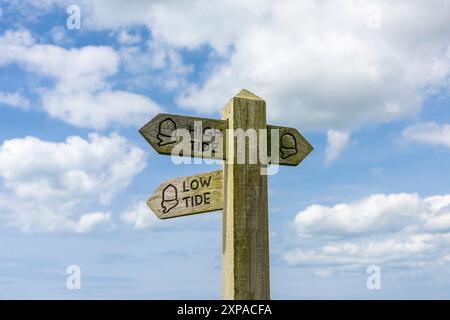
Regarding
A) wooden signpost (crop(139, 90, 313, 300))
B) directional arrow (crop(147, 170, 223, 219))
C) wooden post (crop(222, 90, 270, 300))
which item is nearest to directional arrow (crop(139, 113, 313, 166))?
wooden signpost (crop(139, 90, 313, 300))

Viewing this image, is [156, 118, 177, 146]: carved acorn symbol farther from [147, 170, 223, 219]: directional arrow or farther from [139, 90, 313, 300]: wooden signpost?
[147, 170, 223, 219]: directional arrow

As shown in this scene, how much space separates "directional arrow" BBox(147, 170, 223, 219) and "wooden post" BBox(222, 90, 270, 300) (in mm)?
121

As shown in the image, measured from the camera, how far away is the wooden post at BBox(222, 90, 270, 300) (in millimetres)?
4301

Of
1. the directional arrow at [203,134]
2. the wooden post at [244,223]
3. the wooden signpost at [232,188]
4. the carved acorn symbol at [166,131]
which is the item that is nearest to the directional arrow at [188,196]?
the wooden signpost at [232,188]

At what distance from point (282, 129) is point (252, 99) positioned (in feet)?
1.33

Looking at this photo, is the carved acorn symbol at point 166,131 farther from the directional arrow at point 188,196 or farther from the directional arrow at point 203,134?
the directional arrow at point 188,196

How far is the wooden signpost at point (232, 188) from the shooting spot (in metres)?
4.33

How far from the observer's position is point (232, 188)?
4402 mm

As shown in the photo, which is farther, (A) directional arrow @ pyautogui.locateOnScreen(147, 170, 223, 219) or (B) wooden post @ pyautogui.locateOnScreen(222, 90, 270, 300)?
(A) directional arrow @ pyautogui.locateOnScreen(147, 170, 223, 219)

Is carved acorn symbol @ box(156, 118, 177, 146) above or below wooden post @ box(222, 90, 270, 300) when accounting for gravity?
above

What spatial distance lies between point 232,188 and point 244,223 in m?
0.30

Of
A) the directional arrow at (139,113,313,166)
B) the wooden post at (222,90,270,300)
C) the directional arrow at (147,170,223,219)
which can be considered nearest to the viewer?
the wooden post at (222,90,270,300)
